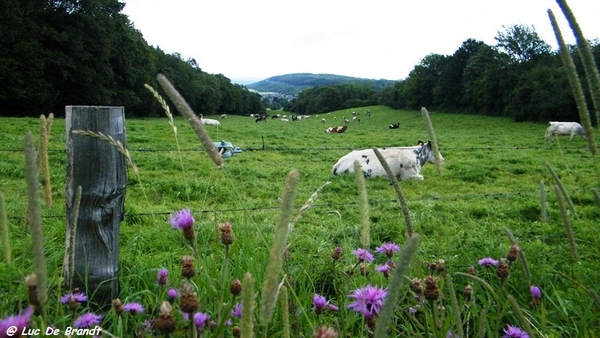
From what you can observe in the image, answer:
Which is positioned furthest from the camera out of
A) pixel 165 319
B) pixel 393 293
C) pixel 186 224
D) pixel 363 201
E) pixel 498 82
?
pixel 498 82

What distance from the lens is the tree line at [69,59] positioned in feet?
106

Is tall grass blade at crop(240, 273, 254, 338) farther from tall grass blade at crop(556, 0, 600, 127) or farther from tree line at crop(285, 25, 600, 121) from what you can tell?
tree line at crop(285, 25, 600, 121)

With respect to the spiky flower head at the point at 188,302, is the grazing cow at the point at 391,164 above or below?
below

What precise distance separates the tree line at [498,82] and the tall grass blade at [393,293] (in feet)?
105

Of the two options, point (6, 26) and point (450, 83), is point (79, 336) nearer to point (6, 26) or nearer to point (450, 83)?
point (6, 26)

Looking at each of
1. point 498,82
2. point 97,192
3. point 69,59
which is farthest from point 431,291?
point 498,82

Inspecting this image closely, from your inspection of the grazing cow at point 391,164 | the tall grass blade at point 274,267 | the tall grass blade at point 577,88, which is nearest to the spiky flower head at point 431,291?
the tall grass blade at point 577,88

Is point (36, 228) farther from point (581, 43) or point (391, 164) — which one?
point (391, 164)

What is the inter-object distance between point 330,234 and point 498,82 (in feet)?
158

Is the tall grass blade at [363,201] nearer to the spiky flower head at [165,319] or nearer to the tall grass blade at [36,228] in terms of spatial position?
the spiky flower head at [165,319]

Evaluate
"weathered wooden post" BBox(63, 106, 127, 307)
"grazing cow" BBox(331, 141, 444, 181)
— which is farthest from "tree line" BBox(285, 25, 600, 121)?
"weathered wooden post" BBox(63, 106, 127, 307)

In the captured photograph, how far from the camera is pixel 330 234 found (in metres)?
5.78

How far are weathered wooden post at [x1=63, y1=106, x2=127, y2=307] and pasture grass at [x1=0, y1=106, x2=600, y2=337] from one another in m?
0.17

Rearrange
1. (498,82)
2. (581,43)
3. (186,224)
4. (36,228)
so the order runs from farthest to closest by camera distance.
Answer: (498,82)
(186,224)
(581,43)
(36,228)
